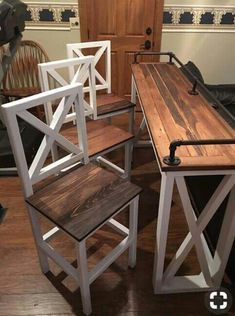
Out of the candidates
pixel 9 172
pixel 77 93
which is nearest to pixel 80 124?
pixel 77 93

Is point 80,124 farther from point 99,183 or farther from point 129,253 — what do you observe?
point 129,253

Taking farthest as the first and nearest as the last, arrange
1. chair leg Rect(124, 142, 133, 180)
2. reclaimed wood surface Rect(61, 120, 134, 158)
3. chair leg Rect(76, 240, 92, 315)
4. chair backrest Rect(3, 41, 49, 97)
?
chair backrest Rect(3, 41, 49, 97) → chair leg Rect(124, 142, 133, 180) → reclaimed wood surface Rect(61, 120, 134, 158) → chair leg Rect(76, 240, 92, 315)

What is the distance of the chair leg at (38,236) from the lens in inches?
54.3

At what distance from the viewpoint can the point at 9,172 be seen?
7.97 ft

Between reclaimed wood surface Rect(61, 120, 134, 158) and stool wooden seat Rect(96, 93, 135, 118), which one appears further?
stool wooden seat Rect(96, 93, 135, 118)

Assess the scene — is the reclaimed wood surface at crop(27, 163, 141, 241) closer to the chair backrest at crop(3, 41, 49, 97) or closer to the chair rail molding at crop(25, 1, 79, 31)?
the chair backrest at crop(3, 41, 49, 97)

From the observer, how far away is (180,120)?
1476 mm

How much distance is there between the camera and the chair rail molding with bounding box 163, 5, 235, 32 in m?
3.08

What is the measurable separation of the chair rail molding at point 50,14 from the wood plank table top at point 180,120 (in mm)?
1366

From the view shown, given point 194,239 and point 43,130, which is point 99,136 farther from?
point 194,239

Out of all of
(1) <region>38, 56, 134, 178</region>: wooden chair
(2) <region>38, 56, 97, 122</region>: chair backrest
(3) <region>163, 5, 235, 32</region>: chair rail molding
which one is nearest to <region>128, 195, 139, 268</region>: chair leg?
(1) <region>38, 56, 134, 178</region>: wooden chair

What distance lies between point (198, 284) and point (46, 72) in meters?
1.44

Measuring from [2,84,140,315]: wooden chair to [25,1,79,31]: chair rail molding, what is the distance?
2.05 meters

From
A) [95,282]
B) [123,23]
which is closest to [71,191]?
[95,282]
